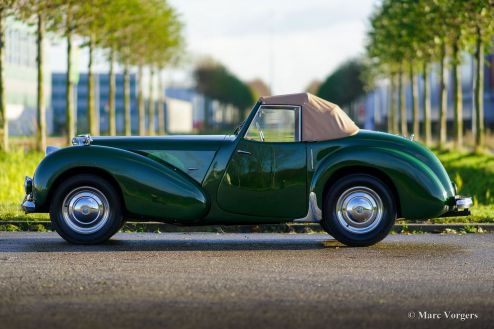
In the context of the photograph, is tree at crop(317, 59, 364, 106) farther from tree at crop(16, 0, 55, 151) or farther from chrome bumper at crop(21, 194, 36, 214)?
chrome bumper at crop(21, 194, 36, 214)

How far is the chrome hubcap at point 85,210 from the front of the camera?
33.9 ft

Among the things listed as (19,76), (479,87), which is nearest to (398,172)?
(479,87)

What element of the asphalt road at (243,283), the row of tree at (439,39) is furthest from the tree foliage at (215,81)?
the asphalt road at (243,283)

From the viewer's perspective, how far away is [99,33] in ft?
122

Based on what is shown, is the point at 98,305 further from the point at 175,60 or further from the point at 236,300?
the point at 175,60

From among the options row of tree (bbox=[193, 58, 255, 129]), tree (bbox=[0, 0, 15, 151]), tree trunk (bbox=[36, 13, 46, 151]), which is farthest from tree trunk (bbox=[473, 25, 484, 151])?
row of tree (bbox=[193, 58, 255, 129])

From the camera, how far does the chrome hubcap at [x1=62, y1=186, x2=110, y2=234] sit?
1034 centimetres

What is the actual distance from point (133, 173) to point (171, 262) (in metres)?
1.58

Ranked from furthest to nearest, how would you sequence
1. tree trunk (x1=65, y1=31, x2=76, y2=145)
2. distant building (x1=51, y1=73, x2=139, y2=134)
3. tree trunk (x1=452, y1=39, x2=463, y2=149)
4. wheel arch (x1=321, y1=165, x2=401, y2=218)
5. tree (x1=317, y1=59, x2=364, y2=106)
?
distant building (x1=51, y1=73, x2=139, y2=134)
tree (x1=317, y1=59, x2=364, y2=106)
tree trunk (x1=452, y1=39, x2=463, y2=149)
tree trunk (x1=65, y1=31, x2=76, y2=145)
wheel arch (x1=321, y1=165, x2=401, y2=218)

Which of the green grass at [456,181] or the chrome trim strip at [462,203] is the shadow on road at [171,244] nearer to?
the chrome trim strip at [462,203]

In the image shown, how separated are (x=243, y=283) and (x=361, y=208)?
A: 2875mm

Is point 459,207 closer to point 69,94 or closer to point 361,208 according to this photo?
point 361,208

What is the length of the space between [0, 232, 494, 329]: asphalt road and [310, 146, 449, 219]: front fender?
1.67 feet

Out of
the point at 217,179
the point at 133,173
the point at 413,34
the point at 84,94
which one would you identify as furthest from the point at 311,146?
the point at 84,94
